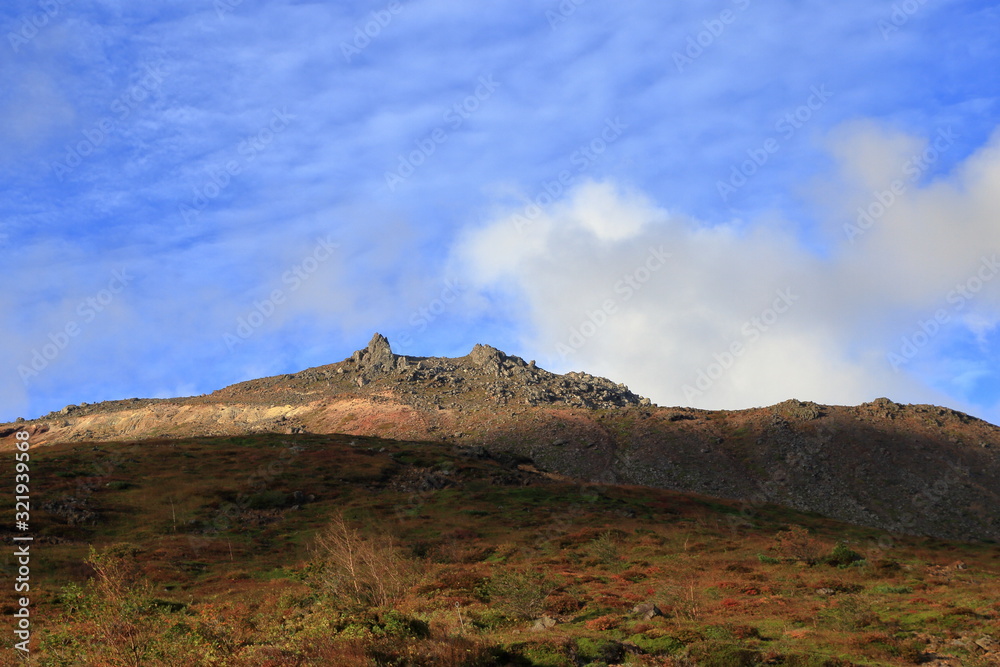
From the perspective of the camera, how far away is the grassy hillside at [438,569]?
18203mm

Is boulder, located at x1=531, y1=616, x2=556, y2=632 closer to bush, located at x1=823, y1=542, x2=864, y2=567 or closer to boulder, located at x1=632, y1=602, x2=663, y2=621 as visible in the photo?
boulder, located at x1=632, y1=602, x2=663, y2=621

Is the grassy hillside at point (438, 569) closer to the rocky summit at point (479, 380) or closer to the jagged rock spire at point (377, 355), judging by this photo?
the rocky summit at point (479, 380)

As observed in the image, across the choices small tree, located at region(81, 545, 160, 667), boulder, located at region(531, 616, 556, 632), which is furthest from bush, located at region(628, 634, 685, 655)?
small tree, located at region(81, 545, 160, 667)

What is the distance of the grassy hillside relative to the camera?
1820 centimetres

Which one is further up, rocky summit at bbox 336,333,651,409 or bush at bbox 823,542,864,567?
rocky summit at bbox 336,333,651,409

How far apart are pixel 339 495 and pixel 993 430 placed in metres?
86.1

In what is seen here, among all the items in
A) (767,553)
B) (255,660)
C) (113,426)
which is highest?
(113,426)

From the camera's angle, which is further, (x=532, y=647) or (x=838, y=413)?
(x=838, y=413)

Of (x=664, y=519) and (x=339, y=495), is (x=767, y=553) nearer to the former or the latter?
(x=664, y=519)

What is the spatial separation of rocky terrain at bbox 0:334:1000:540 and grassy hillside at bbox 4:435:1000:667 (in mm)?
9522

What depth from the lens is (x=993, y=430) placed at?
90.8 meters

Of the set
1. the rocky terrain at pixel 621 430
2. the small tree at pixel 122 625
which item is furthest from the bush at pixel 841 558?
the small tree at pixel 122 625

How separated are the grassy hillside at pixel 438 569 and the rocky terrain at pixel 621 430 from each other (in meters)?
9.52

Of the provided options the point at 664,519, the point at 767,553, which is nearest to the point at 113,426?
the point at 664,519
